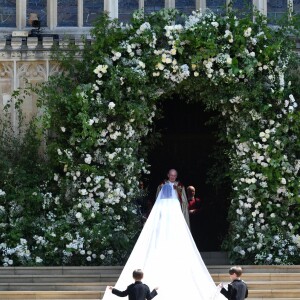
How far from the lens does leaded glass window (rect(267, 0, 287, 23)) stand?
984 inches

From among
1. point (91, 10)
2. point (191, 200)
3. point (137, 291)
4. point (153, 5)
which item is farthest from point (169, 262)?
point (153, 5)

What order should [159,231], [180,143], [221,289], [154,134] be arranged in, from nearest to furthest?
[221,289] → [159,231] → [154,134] → [180,143]

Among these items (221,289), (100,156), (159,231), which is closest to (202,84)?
(100,156)

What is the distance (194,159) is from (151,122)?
108 inches

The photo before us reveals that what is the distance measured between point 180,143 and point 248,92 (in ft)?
11.3

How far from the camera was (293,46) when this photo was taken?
78.1 feet

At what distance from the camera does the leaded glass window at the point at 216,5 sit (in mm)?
24844

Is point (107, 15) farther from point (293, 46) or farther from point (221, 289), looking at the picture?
point (221, 289)

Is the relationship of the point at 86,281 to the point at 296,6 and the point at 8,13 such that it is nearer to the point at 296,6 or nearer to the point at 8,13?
the point at 8,13

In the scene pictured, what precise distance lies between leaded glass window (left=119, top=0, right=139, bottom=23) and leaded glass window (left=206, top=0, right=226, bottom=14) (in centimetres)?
141

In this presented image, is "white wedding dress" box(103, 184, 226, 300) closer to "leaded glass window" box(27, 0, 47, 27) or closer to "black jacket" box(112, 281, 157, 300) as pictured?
"black jacket" box(112, 281, 157, 300)

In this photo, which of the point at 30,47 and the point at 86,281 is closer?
the point at 86,281

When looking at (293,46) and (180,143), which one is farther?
(180,143)

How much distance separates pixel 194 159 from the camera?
86.1ft
